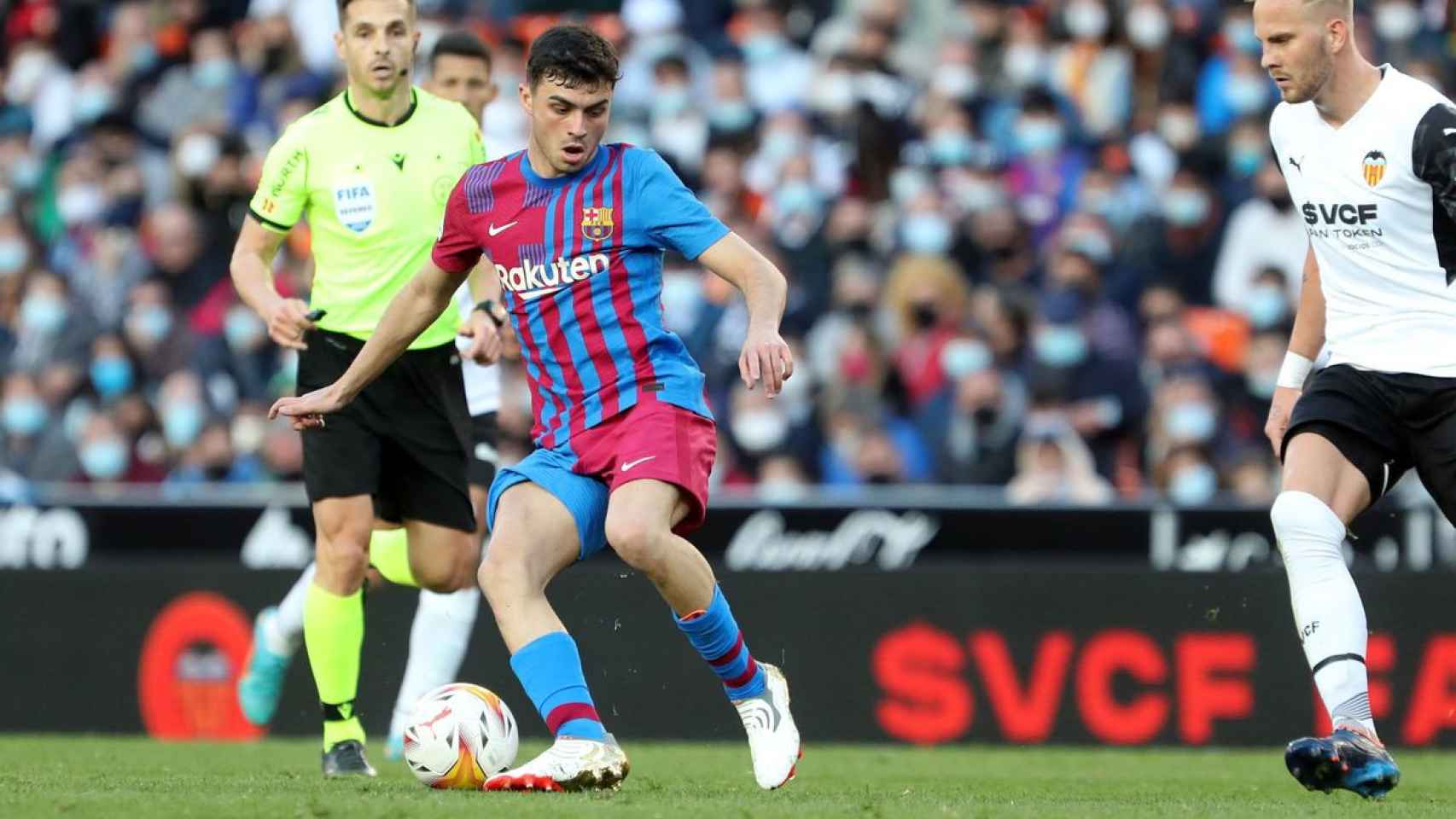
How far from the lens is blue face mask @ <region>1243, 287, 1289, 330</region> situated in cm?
1333

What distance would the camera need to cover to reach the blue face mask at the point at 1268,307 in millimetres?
13328

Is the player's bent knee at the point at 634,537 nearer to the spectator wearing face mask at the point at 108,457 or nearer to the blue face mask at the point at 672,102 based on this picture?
the spectator wearing face mask at the point at 108,457

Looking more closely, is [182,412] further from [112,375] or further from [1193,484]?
[1193,484]

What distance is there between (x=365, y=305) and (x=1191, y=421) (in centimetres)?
622

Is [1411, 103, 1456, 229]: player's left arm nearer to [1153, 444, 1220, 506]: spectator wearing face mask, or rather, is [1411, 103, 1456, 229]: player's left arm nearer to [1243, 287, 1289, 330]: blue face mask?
[1153, 444, 1220, 506]: spectator wearing face mask

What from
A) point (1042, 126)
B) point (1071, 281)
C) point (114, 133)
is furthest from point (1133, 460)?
point (114, 133)

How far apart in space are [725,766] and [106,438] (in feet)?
21.5

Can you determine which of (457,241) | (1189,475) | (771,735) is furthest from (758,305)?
(1189,475)

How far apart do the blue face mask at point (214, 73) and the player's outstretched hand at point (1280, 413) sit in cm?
1103

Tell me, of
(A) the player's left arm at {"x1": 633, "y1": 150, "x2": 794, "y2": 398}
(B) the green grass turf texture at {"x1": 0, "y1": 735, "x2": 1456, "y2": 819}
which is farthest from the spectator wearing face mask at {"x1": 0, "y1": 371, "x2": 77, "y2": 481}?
(A) the player's left arm at {"x1": 633, "y1": 150, "x2": 794, "y2": 398}

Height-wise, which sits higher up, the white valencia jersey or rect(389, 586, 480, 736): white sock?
the white valencia jersey

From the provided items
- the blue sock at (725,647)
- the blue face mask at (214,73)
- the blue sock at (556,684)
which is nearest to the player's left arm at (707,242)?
the blue sock at (725,647)

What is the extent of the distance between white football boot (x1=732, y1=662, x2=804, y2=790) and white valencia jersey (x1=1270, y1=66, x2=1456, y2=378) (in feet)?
6.49

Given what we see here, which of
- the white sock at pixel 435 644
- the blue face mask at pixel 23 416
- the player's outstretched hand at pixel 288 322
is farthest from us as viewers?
the blue face mask at pixel 23 416
